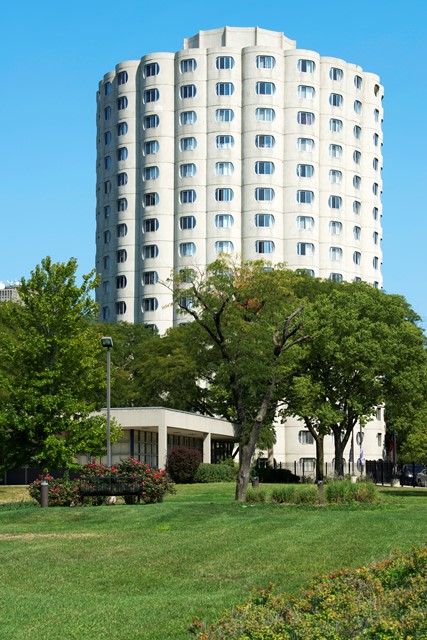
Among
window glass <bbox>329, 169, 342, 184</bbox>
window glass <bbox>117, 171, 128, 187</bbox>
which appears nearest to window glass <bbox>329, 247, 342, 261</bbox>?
window glass <bbox>329, 169, 342, 184</bbox>

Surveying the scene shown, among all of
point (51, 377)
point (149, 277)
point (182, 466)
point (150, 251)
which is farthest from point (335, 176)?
point (51, 377)

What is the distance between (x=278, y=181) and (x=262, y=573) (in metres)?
113

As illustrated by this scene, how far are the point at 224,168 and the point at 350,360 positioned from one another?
6455cm

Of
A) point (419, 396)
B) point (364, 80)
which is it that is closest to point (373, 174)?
point (364, 80)

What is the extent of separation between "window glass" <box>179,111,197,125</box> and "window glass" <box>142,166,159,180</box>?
6341 mm

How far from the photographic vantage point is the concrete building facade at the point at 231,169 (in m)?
126

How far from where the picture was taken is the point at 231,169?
126 meters

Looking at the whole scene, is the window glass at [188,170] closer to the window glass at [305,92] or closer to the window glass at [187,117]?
the window glass at [187,117]

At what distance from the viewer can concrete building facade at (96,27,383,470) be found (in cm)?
12631

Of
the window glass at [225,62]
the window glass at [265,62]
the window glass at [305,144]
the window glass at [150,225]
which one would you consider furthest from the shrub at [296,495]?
the window glass at [265,62]

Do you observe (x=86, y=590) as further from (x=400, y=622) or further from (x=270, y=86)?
(x=270, y=86)

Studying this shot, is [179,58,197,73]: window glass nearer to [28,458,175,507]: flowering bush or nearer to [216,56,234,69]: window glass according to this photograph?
[216,56,234,69]: window glass

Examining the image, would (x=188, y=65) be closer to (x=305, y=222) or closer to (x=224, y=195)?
(x=224, y=195)

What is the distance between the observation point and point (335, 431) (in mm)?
68938
